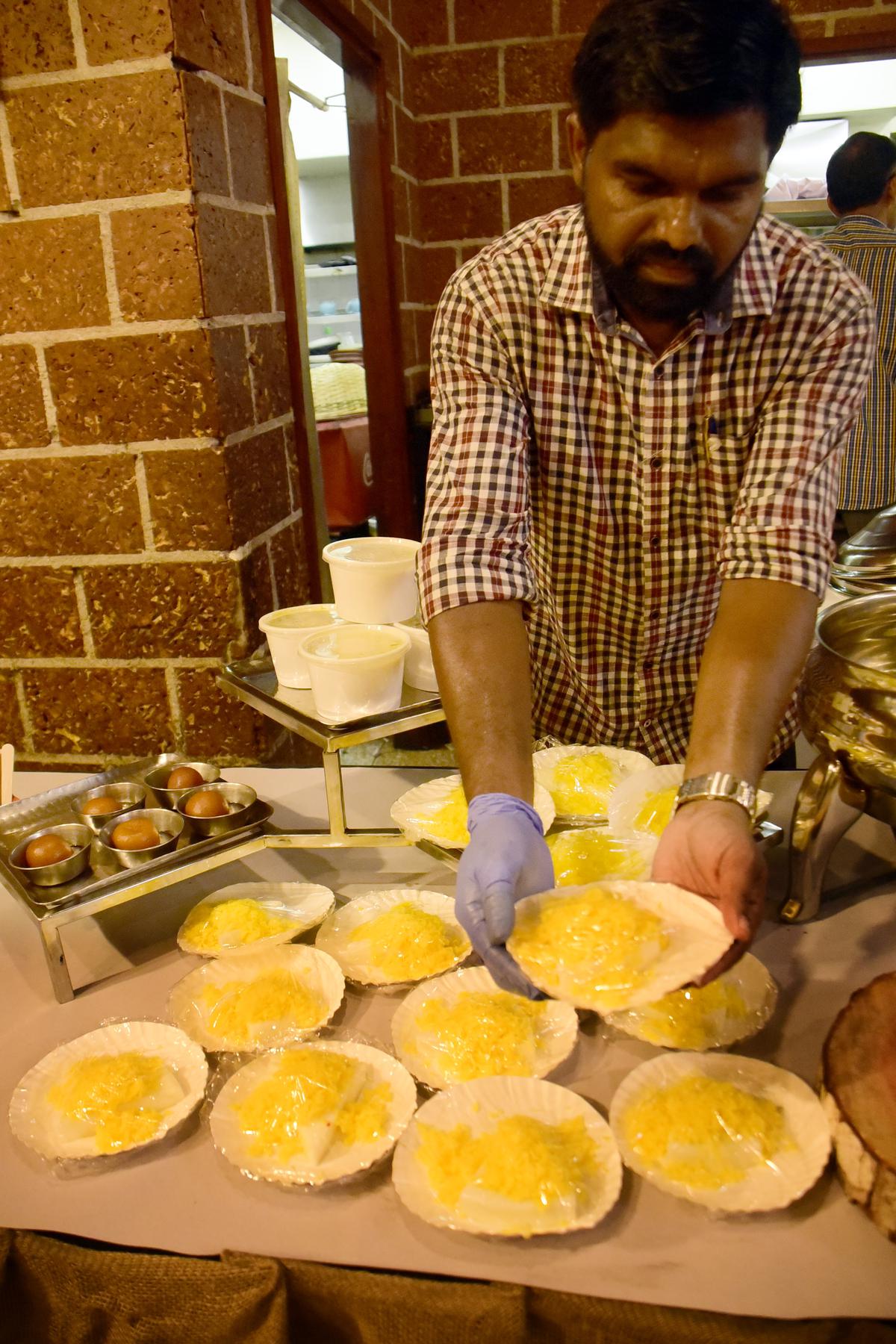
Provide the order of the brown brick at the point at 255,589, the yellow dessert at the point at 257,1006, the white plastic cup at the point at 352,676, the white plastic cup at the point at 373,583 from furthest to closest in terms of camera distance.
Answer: the brown brick at the point at 255,589, the white plastic cup at the point at 373,583, the white plastic cup at the point at 352,676, the yellow dessert at the point at 257,1006

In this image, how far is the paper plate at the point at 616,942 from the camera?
3.06 ft

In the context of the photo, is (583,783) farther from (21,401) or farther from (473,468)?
(21,401)

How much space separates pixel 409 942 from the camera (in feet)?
3.95

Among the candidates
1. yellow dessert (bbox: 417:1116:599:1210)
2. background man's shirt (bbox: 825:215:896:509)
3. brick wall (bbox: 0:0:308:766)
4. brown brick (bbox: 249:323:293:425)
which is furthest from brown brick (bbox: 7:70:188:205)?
background man's shirt (bbox: 825:215:896:509)

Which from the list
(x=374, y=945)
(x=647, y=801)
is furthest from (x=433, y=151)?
(x=374, y=945)

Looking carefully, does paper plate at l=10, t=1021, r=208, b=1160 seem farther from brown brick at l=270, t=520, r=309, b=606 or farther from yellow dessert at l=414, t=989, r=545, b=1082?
brown brick at l=270, t=520, r=309, b=606

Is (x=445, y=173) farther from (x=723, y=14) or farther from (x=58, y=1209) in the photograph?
(x=58, y=1209)

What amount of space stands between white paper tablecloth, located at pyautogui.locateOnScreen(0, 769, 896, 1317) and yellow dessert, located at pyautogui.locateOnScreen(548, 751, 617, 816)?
31cm

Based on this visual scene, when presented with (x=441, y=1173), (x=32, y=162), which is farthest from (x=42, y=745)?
(x=441, y=1173)

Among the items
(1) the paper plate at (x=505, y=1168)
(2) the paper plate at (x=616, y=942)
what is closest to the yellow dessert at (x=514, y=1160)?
(1) the paper plate at (x=505, y=1168)

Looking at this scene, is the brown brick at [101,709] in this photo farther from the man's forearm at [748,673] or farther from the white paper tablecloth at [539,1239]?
the man's forearm at [748,673]

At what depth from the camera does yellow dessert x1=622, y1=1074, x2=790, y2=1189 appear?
2.91 ft

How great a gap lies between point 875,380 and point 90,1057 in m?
3.67

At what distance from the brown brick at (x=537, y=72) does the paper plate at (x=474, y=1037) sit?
3386 mm
